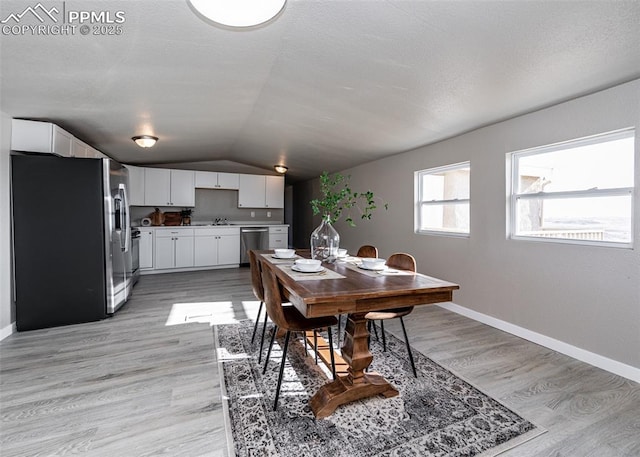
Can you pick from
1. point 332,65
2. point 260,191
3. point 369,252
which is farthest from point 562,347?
point 260,191

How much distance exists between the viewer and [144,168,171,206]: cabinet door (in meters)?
6.03

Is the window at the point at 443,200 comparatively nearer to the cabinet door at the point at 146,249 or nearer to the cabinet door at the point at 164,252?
the cabinet door at the point at 164,252

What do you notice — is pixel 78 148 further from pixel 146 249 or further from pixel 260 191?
pixel 260 191

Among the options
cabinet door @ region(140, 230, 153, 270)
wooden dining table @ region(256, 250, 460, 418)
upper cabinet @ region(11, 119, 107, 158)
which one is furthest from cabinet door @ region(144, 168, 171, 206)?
wooden dining table @ region(256, 250, 460, 418)

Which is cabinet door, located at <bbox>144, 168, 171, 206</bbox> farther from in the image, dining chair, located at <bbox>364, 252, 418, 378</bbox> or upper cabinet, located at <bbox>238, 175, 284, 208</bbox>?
dining chair, located at <bbox>364, 252, 418, 378</bbox>

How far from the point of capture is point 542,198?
2.79m

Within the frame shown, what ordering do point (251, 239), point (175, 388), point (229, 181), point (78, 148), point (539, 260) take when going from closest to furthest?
1. point (175, 388)
2. point (539, 260)
3. point (78, 148)
4. point (251, 239)
5. point (229, 181)

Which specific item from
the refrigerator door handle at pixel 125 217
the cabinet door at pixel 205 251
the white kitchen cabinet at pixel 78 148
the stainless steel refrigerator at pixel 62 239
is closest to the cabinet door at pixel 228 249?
the cabinet door at pixel 205 251

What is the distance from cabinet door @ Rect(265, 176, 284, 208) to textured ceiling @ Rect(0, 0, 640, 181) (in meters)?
3.49

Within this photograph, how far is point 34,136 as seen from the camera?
2.97m

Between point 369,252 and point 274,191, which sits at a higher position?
point 274,191

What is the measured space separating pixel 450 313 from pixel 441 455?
2333 mm

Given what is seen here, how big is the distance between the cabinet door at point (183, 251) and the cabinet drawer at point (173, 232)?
70 mm

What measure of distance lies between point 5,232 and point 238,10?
3.12 meters
